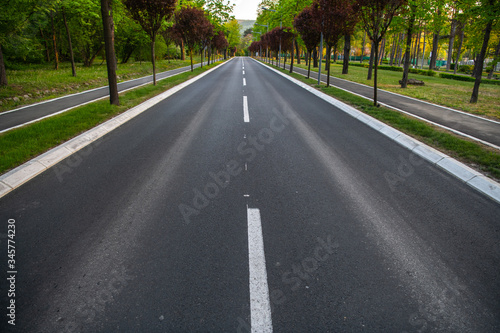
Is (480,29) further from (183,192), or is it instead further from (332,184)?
(183,192)

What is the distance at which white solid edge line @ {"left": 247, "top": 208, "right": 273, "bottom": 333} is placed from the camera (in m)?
2.22

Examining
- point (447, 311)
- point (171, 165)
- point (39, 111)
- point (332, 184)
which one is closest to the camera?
point (447, 311)

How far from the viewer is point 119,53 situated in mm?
40031

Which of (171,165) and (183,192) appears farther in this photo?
(171,165)

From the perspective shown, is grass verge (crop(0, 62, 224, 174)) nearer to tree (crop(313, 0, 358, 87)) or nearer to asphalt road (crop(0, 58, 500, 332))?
asphalt road (crop(0, 58, 500, 332))

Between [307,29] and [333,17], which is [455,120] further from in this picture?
[307,29]

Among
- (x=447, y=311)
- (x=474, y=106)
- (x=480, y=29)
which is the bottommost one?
(x=447, y=311)

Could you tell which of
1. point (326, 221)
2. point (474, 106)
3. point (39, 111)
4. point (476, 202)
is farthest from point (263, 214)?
point (474, 106)

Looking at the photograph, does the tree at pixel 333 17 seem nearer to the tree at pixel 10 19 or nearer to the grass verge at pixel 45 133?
the grass verge at pixel 45 133

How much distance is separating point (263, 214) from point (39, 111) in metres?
11.3
